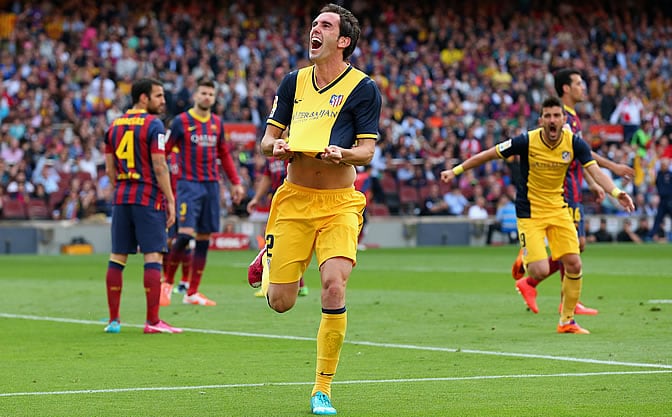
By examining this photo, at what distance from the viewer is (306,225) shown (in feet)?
25.6

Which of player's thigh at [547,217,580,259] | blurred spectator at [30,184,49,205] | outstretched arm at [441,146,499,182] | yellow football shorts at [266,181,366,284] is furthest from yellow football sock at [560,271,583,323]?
blurred spectator at [30,184,49,205]

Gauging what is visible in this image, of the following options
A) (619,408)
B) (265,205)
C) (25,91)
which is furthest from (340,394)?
(25,91)

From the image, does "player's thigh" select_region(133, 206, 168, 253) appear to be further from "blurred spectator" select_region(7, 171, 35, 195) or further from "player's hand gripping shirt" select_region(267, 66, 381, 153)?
"blurred spectator" select_region(7, 171, 35, 195)

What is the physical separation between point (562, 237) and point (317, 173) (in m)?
5.15

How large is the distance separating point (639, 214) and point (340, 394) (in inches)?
1096

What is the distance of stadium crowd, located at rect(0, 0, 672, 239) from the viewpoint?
31625 mm

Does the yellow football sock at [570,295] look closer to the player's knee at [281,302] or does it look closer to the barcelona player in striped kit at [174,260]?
the player's knee at [281,302]

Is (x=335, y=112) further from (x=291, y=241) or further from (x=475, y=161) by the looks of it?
(x=475, y=161)

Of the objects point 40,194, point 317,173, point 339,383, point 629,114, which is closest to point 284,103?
point 317,173

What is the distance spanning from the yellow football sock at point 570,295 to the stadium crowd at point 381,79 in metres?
19.0

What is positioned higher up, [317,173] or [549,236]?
[317,173]

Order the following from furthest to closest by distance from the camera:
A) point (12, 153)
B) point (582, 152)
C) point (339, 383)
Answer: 1. point (12, 153)
2. point (582, 152)
3. point (339, 383)

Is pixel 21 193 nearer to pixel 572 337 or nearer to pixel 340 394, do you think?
pixel 572 337

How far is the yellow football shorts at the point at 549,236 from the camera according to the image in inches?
487
